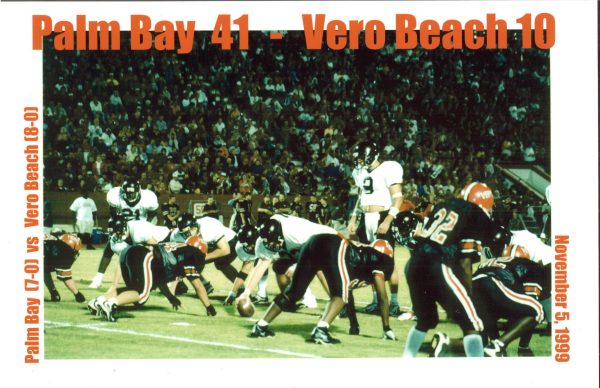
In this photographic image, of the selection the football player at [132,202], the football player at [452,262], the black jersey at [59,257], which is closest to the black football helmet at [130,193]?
the football player at [132,202]

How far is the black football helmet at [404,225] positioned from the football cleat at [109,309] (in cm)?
299

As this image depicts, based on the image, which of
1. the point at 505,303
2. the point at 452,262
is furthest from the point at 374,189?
Result: the point at 452,262

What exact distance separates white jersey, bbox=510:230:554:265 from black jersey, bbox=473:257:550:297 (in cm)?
12

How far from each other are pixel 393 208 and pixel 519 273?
1.63 metres

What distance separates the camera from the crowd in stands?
10469 mm

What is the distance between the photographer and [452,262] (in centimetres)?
635

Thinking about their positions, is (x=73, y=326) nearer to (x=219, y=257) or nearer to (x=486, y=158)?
(x=219, y=257)

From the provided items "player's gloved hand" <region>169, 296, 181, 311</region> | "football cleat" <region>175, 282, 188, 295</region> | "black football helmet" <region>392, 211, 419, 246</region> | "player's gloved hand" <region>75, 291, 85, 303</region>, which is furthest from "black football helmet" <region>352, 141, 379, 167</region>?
"player's gloved hand" <region>75, 291, 85, 303</region>

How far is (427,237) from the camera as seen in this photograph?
248 inches

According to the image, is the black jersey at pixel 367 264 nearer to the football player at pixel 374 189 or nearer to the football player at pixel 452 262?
the football player at pixel 374 189

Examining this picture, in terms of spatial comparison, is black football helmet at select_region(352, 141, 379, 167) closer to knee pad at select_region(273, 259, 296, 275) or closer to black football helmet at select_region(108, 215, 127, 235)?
knee pad at select_region(273, 259, 296, 275)

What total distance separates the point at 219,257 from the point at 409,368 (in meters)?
3.36
